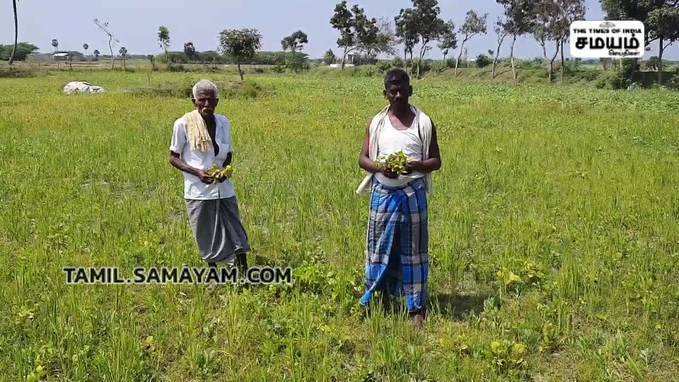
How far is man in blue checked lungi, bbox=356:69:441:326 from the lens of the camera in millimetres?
3572

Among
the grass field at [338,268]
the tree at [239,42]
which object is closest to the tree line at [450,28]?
the tree at [239,42]

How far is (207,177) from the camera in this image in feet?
13.6

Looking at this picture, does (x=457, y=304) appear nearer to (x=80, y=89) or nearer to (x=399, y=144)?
(x=399, y=144)

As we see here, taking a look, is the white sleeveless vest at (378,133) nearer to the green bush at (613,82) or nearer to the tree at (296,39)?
the green bush at (613,82)

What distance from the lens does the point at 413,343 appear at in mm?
3459

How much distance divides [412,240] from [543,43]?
39.0 metres

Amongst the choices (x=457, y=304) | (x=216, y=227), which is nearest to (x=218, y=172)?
(x=216, y=227)

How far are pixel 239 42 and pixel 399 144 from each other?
32.6 m

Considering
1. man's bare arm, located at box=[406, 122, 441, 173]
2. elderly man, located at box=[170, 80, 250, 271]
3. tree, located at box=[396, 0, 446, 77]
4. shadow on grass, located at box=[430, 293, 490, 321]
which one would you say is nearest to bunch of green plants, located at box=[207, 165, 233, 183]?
elderly man, located at box=[170, 80, 250, 271]

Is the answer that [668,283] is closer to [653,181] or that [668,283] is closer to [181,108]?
[653,181]

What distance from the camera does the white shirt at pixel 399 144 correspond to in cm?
358

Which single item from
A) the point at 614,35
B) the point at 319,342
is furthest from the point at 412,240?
the point at 614,35

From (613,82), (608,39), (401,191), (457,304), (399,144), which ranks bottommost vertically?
(457,304)

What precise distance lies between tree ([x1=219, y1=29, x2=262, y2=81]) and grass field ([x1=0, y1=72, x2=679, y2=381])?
25.8 metres
